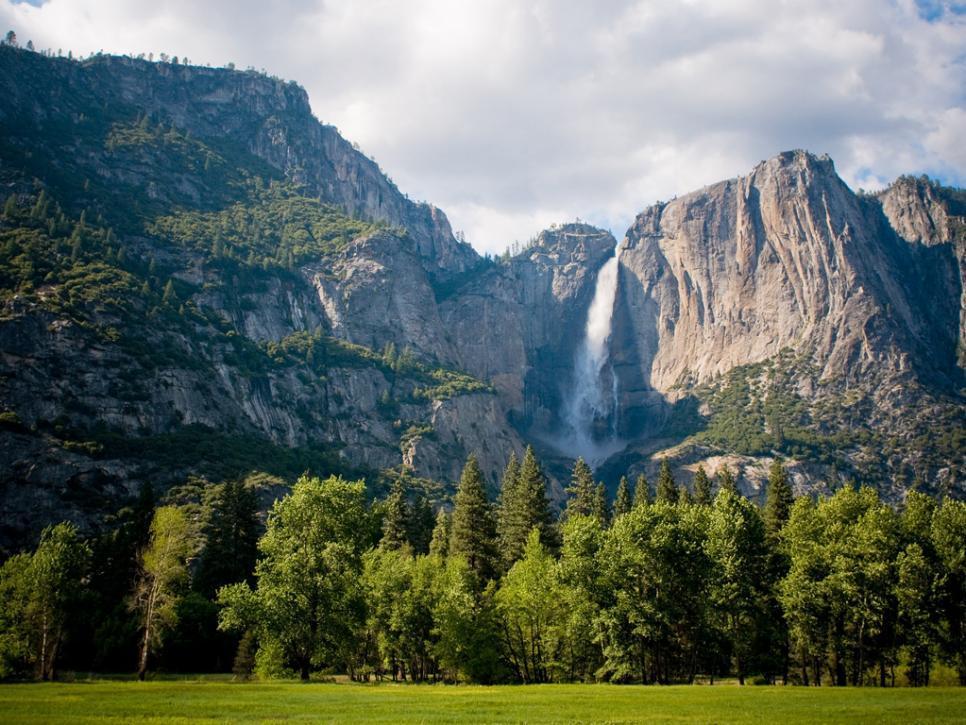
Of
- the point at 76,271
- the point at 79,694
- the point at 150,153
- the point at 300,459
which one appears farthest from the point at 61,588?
the point at 150,153

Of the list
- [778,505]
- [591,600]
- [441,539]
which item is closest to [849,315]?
[778,505]

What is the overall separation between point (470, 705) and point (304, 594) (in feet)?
55.5

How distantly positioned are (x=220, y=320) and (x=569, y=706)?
13559cm

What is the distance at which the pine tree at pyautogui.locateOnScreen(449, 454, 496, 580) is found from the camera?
61000 mm

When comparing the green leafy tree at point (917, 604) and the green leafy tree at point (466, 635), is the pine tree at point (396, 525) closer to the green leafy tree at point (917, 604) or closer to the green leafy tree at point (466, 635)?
the green leafy tree at point (466, 635)

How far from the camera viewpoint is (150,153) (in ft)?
622

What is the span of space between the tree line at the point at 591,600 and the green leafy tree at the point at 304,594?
102 mm

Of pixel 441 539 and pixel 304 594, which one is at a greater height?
pixel 441 539

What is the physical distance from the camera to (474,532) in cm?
6162

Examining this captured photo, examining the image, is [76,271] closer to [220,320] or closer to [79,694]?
[220,320]

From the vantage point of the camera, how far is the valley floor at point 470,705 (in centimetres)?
2112

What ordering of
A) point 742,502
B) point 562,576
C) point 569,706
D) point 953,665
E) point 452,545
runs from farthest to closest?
point 452,545 → point 742,502 → point 562,576 → point 953,665 → point 569,706

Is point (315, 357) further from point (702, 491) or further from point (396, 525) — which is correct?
point (702, 491)

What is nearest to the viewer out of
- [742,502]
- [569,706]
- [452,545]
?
[569,706]
